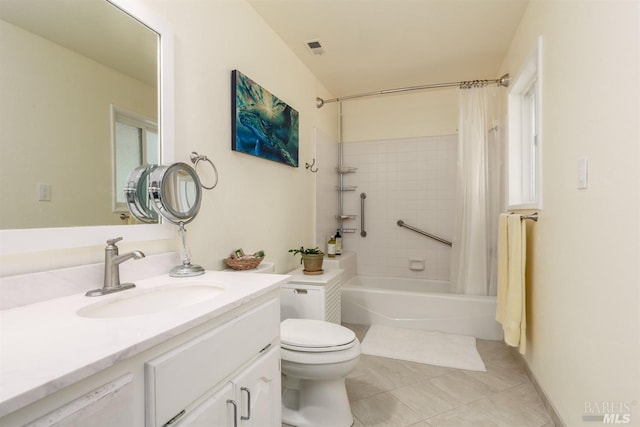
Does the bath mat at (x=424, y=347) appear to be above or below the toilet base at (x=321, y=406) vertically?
below

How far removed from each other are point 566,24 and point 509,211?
4.35ft

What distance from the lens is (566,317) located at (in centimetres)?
147

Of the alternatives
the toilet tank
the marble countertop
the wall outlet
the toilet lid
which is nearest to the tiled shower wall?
the toilet tank

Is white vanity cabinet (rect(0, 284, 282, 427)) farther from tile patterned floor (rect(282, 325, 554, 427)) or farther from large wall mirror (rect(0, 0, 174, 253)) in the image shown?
tile patterned floor (rect(282, 325, 554, 427))

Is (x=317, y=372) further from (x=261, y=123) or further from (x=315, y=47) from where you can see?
(x=315, y=47)

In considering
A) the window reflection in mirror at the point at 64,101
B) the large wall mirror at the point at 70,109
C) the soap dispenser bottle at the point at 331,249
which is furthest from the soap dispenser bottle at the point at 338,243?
the window reflection in mirror at the point at 64,101

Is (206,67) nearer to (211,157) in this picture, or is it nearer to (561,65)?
(211,157)

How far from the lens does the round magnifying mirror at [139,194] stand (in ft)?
4.20

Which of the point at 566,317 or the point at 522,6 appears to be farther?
the point at 522,6

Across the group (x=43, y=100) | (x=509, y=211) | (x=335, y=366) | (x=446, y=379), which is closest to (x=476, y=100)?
(x=509, y=211)

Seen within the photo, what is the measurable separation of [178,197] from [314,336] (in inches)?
35.9

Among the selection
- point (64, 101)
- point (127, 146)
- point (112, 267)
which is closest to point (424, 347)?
point (112, 267)

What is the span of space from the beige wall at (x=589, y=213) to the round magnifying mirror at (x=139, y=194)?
66.1 inches

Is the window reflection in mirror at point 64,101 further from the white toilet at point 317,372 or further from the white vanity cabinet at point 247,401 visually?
the white toilet at point 317,372
